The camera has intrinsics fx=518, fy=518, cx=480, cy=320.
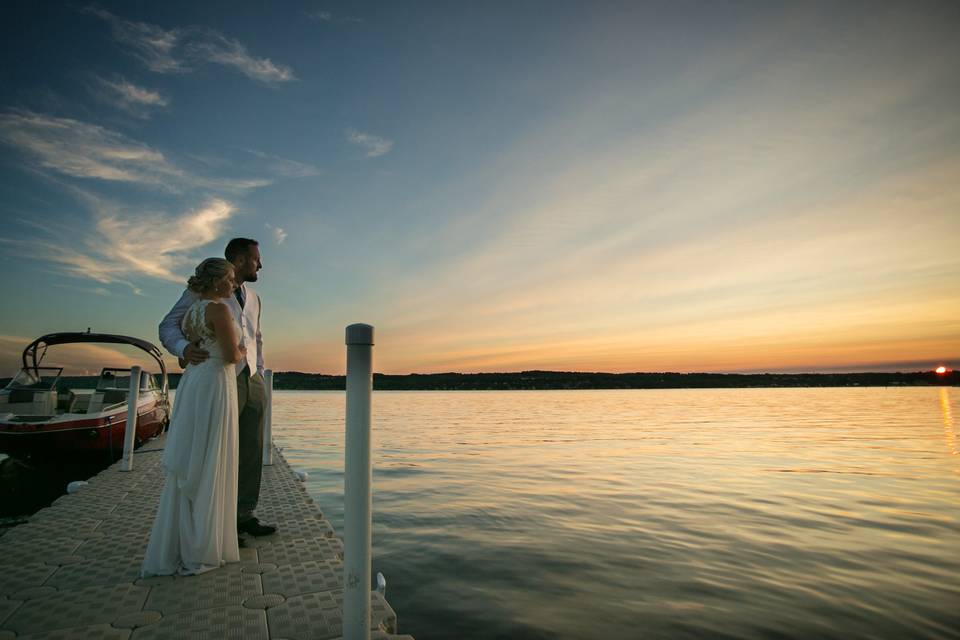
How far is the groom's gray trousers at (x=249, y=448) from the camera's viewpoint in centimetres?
468

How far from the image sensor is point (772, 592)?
15.9 ft

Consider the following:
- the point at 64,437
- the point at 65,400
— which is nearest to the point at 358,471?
the point at 64,437

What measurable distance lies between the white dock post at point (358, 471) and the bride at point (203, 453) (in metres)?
1.93

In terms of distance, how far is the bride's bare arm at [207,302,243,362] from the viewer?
12.9ft

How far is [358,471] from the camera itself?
238 centimetres

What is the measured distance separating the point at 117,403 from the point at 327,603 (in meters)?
13.9

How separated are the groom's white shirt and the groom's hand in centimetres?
5

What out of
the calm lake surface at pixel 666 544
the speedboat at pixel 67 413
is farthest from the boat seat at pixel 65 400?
the calm lake surface at pixel 666 544

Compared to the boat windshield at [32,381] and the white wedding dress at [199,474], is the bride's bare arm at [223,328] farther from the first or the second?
the boat windshield at [32,381]

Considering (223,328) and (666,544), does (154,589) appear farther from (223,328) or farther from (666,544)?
(666,544)

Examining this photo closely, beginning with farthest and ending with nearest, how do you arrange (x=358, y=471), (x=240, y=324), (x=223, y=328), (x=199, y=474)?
(x=240, y=324) → (x=223, y=328) → (x=199, y=474) → (x=358, y=471)

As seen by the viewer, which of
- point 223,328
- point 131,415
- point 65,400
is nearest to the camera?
point 223,328

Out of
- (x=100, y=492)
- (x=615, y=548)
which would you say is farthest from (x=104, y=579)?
(x=615, y=548)

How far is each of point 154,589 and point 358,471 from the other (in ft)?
7.19
